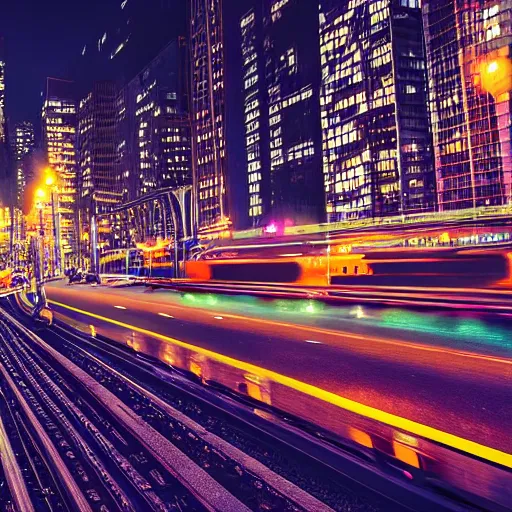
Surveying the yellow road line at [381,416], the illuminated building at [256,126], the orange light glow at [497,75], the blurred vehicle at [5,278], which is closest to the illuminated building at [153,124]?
the blurred vehicle at [5,278]

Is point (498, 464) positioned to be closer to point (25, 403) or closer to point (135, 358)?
point (25, 403)

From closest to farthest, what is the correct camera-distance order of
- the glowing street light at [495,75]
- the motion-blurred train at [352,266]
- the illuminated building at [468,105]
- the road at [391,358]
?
1. the road at [391,358]
2. the motion-blurred train at [352,266]
3. the glowing street light at [495,75]
4. the illuminated building at [468,105]

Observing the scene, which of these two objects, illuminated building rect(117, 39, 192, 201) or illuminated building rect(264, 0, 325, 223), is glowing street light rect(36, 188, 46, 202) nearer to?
illuminated building rect(117, 39, 192, 201)

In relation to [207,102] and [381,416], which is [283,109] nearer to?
[207,102]

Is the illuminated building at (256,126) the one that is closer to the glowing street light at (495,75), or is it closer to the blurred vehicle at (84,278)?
the glowing street light at (495,75)

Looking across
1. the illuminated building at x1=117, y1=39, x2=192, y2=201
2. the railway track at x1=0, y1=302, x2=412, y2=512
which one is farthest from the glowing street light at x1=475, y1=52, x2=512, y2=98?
the railway track at x1=0, y1=302, x2=412, y2=512

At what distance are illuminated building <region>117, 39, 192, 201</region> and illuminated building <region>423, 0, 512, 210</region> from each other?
4224 centimetres

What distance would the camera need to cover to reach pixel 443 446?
3109 millimetres

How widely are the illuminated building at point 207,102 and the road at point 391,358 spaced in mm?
12295

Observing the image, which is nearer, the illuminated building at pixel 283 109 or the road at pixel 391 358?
the road at pixel 391 358

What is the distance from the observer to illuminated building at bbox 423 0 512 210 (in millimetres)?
56594

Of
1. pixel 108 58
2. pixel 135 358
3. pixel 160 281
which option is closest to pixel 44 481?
pixel 135 358

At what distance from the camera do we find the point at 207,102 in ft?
105

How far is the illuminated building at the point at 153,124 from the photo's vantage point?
2436 cm
